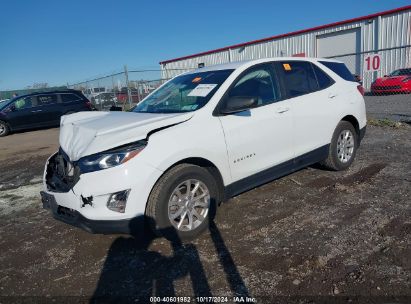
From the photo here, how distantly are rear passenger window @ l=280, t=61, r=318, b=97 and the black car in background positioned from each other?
41.5 feet

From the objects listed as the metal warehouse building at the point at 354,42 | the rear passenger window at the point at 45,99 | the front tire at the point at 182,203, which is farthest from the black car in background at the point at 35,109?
the front tire at the point at 182,203

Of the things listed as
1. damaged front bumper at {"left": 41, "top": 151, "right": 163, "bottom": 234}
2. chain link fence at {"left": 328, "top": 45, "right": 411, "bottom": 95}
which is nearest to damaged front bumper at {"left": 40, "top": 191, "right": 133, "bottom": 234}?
damaged front bumper at {"left": 41, "top": 151, "right": 163, "bottom": 234}

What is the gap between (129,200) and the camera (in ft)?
10.5

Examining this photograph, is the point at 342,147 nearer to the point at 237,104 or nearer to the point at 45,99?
the point at 237,104

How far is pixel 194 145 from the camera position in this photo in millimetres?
3523

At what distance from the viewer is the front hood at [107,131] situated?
328cm

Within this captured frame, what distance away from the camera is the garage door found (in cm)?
2308

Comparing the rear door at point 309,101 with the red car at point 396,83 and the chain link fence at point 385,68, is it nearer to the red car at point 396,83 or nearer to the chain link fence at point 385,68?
the chain link fence at point 385,68

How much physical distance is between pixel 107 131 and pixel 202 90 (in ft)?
4.06

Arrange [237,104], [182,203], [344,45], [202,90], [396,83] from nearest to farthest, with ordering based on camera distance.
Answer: [182,203], [237,104], [202,90], [396,83], [344,45]

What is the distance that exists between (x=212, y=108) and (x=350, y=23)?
23.0 m

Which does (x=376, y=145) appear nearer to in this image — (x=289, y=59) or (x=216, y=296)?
(x=289, y=59)

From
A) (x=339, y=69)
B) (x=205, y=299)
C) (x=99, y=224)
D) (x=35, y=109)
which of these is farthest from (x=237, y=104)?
(x=35, y=109)

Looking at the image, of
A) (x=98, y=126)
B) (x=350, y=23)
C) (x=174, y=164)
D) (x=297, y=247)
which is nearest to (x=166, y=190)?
(x=174, y=164)
